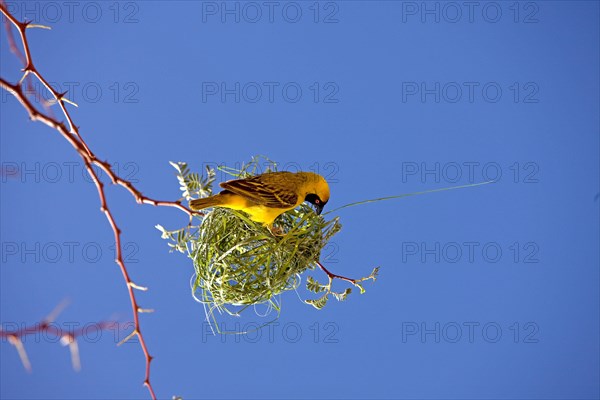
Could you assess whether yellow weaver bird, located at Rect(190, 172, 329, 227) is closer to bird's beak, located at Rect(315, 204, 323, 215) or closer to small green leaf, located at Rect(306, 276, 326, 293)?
bird's beak, located at Rect(315, 204, 323, 215)

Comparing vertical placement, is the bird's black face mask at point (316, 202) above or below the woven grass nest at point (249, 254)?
above

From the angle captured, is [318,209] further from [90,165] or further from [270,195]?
[90,165]

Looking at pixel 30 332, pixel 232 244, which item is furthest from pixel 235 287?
pixel 30 332

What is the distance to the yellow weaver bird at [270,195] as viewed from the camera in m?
1.54

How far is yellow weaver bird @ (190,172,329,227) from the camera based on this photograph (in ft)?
5.05

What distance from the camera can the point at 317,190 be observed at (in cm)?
172

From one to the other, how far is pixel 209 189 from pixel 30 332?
3.62ft

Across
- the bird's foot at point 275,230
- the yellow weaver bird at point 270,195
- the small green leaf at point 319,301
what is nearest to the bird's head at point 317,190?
the yellow weaver bird at point 270,195

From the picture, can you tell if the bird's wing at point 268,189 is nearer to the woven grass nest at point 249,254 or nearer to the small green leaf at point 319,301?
the woven grass nest at point 249,254

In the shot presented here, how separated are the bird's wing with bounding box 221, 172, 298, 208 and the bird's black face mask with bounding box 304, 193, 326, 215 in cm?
8

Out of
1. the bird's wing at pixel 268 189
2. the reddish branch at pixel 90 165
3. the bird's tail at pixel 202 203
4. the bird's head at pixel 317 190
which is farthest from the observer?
the bird's head at pixel 317 190

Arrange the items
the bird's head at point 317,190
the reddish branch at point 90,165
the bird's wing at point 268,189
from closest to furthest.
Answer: the reddish branch at point 90,165 < the bird's wing at point 268,189 < the bird's head at point 317,190

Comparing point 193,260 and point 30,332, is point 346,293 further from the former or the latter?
point 30,332

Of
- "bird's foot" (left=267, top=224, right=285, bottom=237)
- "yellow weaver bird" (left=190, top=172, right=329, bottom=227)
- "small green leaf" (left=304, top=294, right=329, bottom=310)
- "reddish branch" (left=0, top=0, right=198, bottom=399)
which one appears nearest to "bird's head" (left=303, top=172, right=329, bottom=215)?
"yellow weaver bird" (left=190, top=172, right=329, bottom=227)
